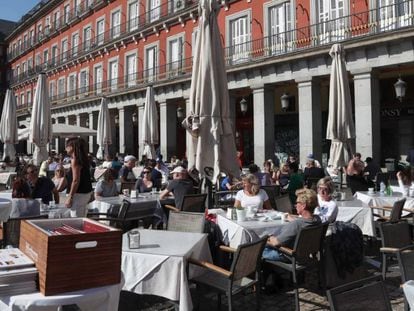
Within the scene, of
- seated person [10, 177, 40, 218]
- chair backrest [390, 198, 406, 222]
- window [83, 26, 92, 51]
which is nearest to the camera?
seated person [10, 177, 40, 218]

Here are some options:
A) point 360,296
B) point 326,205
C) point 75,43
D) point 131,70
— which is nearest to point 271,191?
point 326,205

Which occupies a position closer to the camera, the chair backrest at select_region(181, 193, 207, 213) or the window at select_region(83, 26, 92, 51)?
the chair backrest at select_region(181, 193, 207, 213)

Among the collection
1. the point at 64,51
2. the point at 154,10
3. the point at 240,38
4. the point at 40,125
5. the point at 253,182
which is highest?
the point at 64,51

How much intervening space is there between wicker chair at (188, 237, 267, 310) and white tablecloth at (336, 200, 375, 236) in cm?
309

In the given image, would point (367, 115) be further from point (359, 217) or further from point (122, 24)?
point (122, 24)

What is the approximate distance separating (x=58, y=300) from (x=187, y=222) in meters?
3.28

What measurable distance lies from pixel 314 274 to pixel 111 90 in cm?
2621

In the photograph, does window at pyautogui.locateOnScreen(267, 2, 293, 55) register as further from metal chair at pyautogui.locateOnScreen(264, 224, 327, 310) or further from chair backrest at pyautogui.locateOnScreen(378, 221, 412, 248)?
metal chair at pyautogui.locateOnScreen(264, 224, 327, 310)

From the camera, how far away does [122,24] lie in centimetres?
3009

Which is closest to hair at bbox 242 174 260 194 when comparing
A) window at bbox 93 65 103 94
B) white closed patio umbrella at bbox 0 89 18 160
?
white closed patio umbrella at bbox 0 89 18 160

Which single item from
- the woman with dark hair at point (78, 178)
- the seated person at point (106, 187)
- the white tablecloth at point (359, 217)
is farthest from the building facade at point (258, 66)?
the woman with dark hair at point (78, 178)

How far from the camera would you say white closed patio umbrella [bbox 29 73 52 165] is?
13547 mm

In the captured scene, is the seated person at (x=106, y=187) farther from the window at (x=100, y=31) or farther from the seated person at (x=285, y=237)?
the window at (x=100, y=31)

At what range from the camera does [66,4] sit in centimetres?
3819
